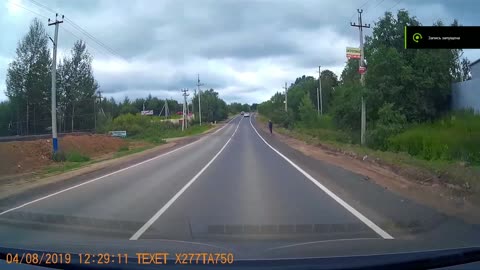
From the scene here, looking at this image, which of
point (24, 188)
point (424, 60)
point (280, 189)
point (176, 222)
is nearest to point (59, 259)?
point (176, 222)

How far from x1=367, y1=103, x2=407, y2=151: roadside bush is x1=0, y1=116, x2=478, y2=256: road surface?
52.4 feet

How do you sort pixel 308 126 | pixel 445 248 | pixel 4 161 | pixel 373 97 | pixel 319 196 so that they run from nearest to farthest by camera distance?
pixel 445 248 < pixel 319 196 < pixel 4 161 < pixel 373 97 < pixel 308 126

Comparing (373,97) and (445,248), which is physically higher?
(373,97)

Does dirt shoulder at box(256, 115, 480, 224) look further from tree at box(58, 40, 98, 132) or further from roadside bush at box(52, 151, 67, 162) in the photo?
tree at box(58, 40, 98, 132)

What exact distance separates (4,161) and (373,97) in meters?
23.3

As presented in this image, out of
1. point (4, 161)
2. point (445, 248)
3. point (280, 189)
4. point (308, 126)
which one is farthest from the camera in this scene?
point (308, 126)

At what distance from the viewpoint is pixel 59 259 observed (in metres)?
4.12

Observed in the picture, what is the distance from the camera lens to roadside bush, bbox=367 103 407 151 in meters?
30.4

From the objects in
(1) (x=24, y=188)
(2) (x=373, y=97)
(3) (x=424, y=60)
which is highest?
(3) (x=424, y=60)

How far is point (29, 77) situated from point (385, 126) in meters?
46.1

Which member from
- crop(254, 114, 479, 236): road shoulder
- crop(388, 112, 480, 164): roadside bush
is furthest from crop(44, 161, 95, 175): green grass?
crop(388, 112, 480, 164): roadside bush

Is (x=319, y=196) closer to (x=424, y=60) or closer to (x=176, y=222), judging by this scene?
(x=176, y=222)

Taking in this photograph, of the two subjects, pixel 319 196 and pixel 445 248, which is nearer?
pixel 445 248

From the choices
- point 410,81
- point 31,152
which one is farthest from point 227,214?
point 410,81
